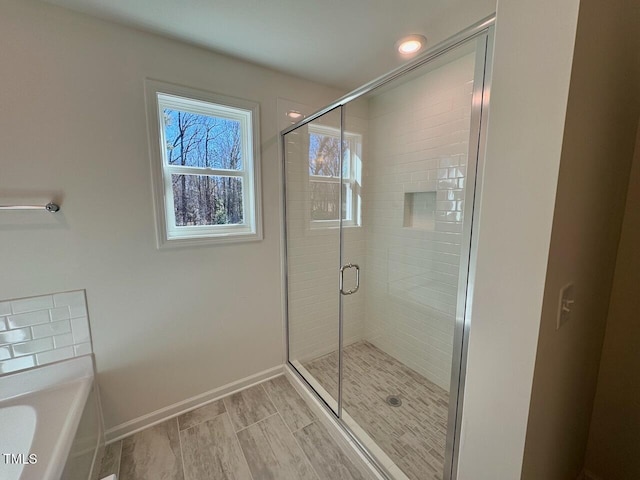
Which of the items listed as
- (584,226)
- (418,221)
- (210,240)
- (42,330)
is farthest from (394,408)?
(42,330)

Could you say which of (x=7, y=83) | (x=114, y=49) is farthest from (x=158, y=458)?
(x=114, y=49)

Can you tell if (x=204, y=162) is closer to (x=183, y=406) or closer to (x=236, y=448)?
(x=183, y=406)

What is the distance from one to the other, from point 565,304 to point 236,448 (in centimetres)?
184

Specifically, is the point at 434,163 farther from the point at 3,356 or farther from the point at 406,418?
the point at 3,356

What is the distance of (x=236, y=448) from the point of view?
158 cm

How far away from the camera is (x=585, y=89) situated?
0.65 m

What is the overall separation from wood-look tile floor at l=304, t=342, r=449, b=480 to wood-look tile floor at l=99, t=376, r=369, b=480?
25 centimetres

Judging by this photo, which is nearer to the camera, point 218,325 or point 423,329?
point 218,325

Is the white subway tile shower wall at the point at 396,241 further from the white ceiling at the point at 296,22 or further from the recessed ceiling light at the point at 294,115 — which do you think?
the white ceiling at the point at 296,22

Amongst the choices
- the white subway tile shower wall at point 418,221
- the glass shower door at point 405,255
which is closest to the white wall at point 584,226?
the glass shower door at point 405,255

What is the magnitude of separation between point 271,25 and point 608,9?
142 cm

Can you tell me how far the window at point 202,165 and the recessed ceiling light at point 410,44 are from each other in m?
1.06

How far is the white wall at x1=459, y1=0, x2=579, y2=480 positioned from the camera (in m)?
0.59

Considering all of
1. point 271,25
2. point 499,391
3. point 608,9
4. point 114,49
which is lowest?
point 499,391
